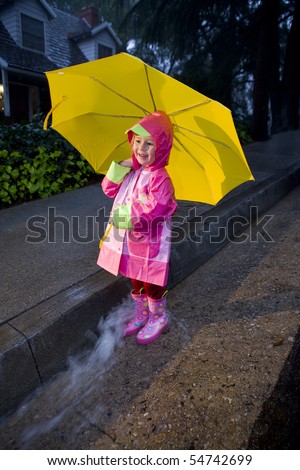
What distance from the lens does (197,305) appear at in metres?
2.96

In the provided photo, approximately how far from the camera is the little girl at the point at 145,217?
81.7 inches

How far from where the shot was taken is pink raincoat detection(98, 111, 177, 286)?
207cm

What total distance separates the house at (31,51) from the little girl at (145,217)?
11.7 meters

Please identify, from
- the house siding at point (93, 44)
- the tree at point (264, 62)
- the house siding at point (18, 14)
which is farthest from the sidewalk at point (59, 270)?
the house siding at point (93, 44)

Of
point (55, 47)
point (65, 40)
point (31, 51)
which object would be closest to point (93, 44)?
point (65, 40)

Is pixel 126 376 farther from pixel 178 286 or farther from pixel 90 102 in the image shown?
pixel 90 102

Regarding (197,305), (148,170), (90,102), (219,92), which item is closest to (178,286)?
(197,305)

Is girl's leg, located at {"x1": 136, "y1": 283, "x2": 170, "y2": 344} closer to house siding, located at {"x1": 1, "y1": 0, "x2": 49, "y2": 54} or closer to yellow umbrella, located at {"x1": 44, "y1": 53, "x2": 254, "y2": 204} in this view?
yellow umbrella, located at {"x1": 44, "y1": 53, "x2": 254, "y2": 204}

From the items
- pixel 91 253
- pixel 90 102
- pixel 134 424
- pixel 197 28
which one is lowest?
pixel 134 424

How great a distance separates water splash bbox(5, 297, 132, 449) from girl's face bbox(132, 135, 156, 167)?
4.19ft

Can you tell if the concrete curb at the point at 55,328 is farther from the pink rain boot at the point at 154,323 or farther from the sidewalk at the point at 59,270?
the pink rain boot at the point at 154,323

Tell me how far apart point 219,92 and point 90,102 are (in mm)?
10710

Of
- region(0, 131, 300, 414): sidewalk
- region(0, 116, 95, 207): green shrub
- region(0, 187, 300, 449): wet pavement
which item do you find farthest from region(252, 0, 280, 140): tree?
region(0, 187, 300, 449): wet pavement

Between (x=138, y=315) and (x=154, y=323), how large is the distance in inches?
6.0
